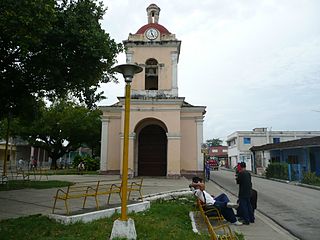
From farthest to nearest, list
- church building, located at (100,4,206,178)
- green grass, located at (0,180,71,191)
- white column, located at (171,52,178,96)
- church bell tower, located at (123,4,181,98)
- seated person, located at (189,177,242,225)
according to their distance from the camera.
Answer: church bell tower, located at (123,4,181,98) < white column, located at (171,52,178,96) < church building, located at (100,4,206,178) < green grass, located at (0,180,71,191) < seated person, located at (189,177,242,225)

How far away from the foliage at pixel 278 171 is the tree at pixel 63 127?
20.4 metres

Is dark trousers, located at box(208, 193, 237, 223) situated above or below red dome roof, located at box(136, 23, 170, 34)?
below

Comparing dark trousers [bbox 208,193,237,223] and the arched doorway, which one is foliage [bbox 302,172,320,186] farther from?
dark trousers [bbox 208,193,237,223]

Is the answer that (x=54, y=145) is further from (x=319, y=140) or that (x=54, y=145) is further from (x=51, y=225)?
(x=51, y=225)

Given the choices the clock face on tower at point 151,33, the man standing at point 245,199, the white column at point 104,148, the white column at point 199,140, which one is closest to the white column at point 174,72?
the clock face on tower at point 151,33

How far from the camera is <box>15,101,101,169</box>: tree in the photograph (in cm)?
3628

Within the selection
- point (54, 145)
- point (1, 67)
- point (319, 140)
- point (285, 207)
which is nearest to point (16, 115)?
point (1, 67)

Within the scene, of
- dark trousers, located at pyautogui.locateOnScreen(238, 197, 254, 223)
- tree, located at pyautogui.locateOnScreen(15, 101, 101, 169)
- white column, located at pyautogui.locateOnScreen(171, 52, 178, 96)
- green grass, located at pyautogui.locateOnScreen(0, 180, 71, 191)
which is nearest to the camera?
dark trousers, located at pyautogui.locateOnScreen(238, 197, 254, 223)

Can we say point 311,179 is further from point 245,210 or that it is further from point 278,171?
point 245,210

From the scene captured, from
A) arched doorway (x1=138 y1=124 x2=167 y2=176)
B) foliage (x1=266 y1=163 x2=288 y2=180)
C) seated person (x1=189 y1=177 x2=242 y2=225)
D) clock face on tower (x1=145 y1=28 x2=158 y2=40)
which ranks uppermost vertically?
clock face on tower (x1=145 y1=28 x2=158 y2=40)

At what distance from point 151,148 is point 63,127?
16352 mm

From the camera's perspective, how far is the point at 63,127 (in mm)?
36250

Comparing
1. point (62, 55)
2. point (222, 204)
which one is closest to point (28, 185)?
point (62, 55)

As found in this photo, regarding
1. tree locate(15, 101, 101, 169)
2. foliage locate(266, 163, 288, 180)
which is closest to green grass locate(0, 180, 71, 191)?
foliage locate(266, 163, 288, 180)
